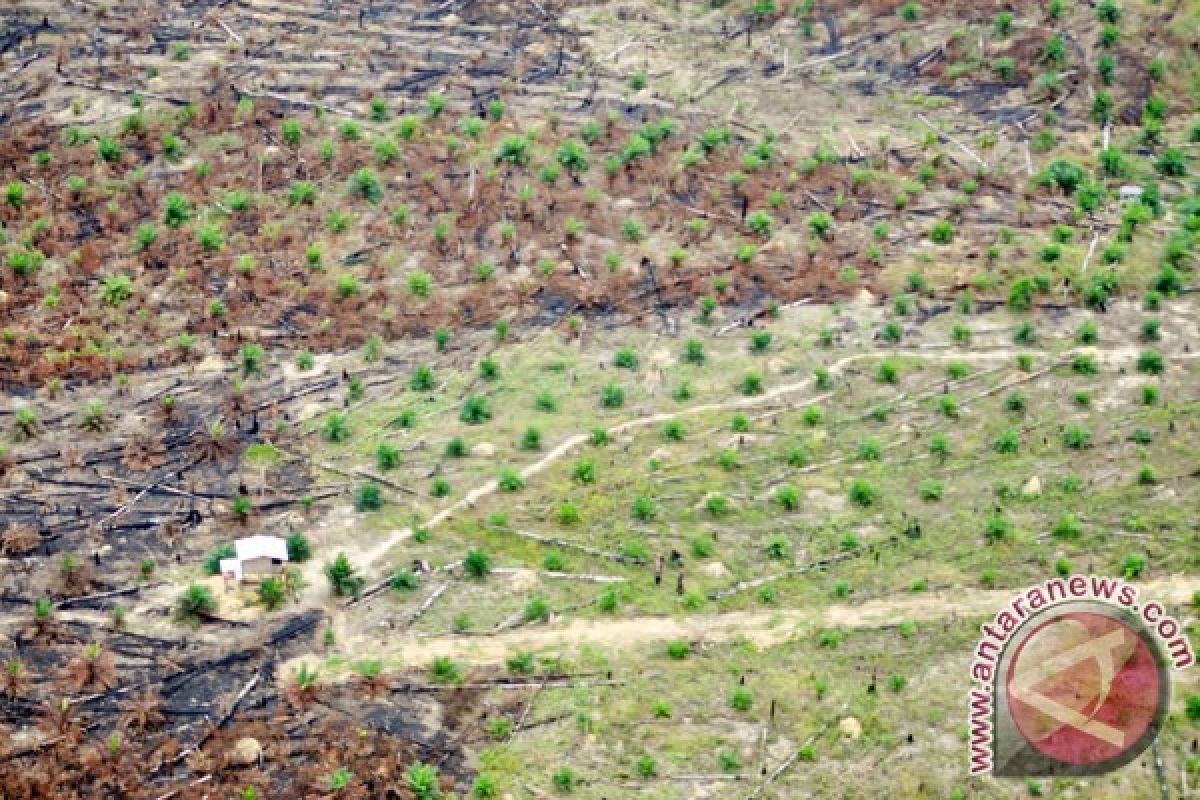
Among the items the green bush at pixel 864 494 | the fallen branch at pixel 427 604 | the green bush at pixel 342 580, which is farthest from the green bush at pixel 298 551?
the green bush at pixel 864 494

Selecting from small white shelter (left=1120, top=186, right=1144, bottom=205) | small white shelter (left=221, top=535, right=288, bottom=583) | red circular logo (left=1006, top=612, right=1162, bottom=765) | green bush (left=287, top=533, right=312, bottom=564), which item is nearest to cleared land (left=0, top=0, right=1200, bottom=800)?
green bush (left=287, top=533, right=312, bottom=564)

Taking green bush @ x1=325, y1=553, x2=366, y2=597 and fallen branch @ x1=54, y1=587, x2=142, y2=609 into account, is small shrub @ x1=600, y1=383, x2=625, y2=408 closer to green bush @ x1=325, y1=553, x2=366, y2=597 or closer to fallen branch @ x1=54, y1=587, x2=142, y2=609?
green bush @ x1=325, y1=553, x2=366, y2=597

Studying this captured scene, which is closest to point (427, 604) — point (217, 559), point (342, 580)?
point (342, 580)

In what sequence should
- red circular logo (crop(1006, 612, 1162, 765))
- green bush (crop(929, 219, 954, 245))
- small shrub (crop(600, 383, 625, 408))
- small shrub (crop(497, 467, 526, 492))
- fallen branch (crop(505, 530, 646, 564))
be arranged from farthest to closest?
green bush (crop(929, 219, 954, 245))
small shrub (crop(600, 383, 625, 408))
small shrub (crop(497, 467, 526, 492))
fallen branch (crop(505, 530, 646, 564))
red circular logo (crop(1006, 612, 1162, 765))

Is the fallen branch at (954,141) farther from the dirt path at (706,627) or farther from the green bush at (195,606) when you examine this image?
the green bush at (195,606)

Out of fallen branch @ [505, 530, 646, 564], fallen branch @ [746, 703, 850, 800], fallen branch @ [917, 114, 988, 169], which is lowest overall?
fallen branch @ [746, 703, 850, 800]

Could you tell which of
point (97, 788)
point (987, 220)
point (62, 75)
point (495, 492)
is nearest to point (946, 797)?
point (495, 492)

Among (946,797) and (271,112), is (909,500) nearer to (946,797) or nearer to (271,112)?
(946,797)
